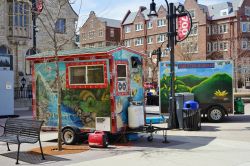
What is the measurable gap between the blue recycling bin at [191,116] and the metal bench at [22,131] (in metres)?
6.59

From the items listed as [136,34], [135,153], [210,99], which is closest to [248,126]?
[210,99]

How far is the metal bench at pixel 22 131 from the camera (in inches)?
374

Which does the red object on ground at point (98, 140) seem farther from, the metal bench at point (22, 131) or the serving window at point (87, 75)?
the metal bench at point (22, 131)

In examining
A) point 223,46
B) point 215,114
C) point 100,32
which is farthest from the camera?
point 100,32

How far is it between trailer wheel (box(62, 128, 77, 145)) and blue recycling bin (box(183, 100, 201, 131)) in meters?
4.72

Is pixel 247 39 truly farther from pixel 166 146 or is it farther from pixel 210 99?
pixel 166 146

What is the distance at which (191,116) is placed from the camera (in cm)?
1467

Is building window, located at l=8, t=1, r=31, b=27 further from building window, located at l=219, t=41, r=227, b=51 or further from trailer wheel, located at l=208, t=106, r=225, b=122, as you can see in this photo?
building window, located at l=219, t=41, r=227, b=51

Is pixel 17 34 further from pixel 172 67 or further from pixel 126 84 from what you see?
pixel 126 84

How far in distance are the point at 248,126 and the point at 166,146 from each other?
6.03 metres

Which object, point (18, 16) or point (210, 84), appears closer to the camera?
point (210, 84)

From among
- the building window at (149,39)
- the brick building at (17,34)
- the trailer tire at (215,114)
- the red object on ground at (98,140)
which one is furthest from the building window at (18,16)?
the building window at (149,39)

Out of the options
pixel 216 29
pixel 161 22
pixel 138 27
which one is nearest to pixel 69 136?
pixel 216 29

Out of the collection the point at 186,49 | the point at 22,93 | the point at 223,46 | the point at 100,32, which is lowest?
the point at 22,93
